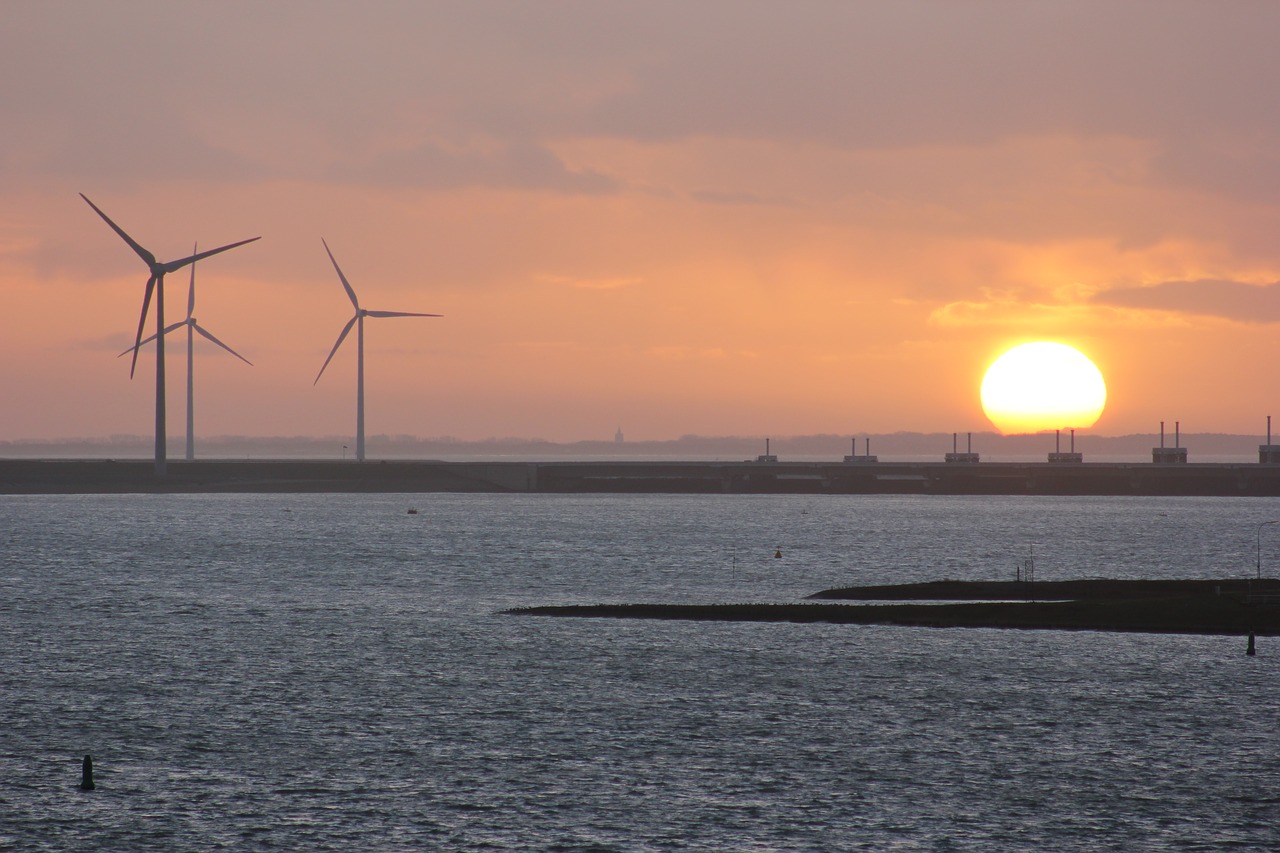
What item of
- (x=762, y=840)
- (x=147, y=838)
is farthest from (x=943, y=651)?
(x=147, y=838)

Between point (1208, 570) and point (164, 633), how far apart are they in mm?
92576

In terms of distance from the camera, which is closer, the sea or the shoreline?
the sea

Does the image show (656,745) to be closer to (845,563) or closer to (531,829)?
(531,829)

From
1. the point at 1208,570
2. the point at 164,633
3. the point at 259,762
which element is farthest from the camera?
the point at 1208,570

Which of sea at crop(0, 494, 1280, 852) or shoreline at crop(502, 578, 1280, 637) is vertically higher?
shoreline at crop(502, 578, 1280, 637)

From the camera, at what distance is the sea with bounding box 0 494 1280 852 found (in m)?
38.8

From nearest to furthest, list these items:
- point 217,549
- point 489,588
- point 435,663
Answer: point 435,663 → point 489,588 → point 217,549

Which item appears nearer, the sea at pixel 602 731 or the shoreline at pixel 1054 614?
the sea at pixel 602 731

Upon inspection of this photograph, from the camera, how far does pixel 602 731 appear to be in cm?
5150

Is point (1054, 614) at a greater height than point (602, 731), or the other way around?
point (1054, 614)

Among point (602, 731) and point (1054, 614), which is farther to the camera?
point (1054, 614)

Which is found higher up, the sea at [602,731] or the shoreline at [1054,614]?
the shoreline at [1054,614]

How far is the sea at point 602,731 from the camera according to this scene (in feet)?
127

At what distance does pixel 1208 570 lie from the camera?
12581 cm
